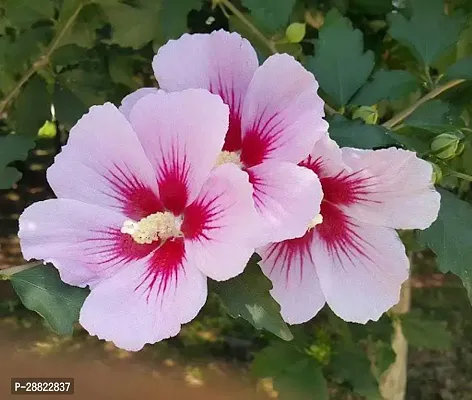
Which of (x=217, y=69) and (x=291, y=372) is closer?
(x=217, y=69)

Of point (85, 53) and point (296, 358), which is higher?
point (85, 53)

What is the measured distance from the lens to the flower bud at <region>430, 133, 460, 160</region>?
1.75ft

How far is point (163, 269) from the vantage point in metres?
0.43

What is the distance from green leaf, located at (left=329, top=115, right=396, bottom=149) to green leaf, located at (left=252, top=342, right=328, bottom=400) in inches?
24.5

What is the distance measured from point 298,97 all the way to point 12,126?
689 mm

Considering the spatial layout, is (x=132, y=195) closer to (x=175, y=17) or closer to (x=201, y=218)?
(x=201, y=218)

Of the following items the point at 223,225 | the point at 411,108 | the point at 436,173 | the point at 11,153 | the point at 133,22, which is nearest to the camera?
the point at 223,225

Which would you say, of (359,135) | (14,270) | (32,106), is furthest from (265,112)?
(32,106)

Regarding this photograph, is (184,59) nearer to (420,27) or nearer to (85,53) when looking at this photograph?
(420,27)

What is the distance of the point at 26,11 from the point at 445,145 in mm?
584

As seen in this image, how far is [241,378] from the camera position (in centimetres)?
169

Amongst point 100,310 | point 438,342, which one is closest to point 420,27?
point 100,310

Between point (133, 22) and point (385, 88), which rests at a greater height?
point (133, 22)

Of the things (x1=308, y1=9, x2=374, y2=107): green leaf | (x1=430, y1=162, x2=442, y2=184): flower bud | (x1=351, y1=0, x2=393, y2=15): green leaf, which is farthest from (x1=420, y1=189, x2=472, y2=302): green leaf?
(x1=351, y1=0, x2=393, y2=15): green leaf
